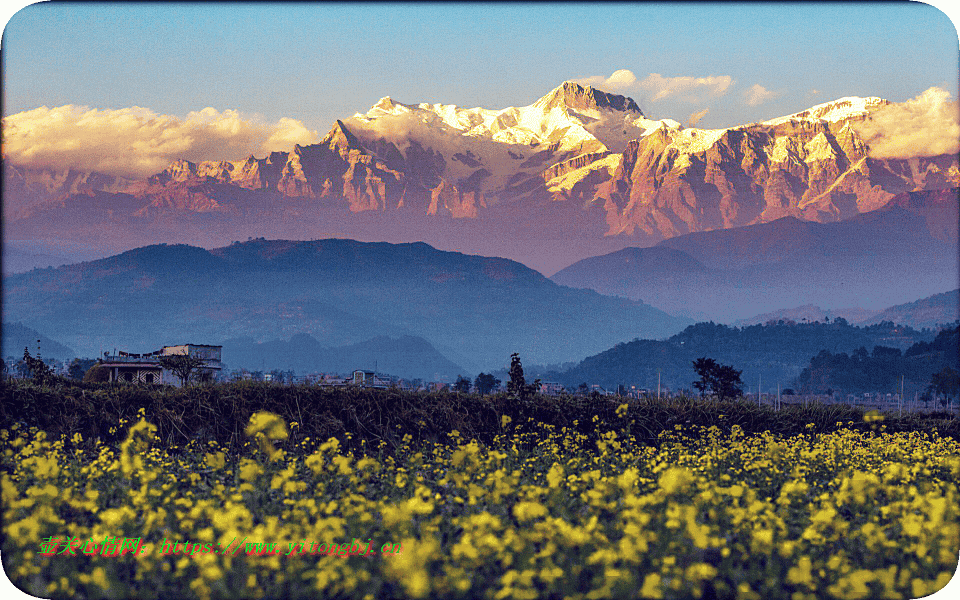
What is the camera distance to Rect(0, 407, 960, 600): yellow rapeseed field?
21.7 feet

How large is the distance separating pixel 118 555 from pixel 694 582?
526cm

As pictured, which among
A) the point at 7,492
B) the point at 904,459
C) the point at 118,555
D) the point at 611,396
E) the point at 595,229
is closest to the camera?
the point at 7,492

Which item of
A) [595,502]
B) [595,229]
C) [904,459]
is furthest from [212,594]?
[595,229]

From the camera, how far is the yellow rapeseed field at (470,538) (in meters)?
6.63

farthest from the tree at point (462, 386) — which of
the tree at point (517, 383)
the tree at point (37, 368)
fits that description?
the tree at point (37, 368)

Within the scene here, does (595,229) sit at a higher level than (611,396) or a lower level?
higher

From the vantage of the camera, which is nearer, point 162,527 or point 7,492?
point 7,492

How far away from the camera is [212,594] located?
674cm

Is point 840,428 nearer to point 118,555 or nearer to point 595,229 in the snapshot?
point 118,555

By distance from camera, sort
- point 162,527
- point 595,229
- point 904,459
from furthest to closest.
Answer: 1. point 595,229
2. point 904,459
3. point 162,527

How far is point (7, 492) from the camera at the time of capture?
7.22 metres

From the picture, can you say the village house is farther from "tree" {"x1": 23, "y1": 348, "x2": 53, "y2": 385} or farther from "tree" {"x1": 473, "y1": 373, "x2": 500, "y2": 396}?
"tree" {"x1": 23, "y1": 348, "x2": 53, "y2": 385}

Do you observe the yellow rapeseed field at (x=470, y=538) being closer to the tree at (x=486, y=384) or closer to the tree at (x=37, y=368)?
the tree at (x=37, y=368)

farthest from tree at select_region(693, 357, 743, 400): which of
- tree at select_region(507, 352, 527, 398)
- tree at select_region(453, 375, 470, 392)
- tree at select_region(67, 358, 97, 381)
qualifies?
tree at select_region(67, 358, 97, 381)
